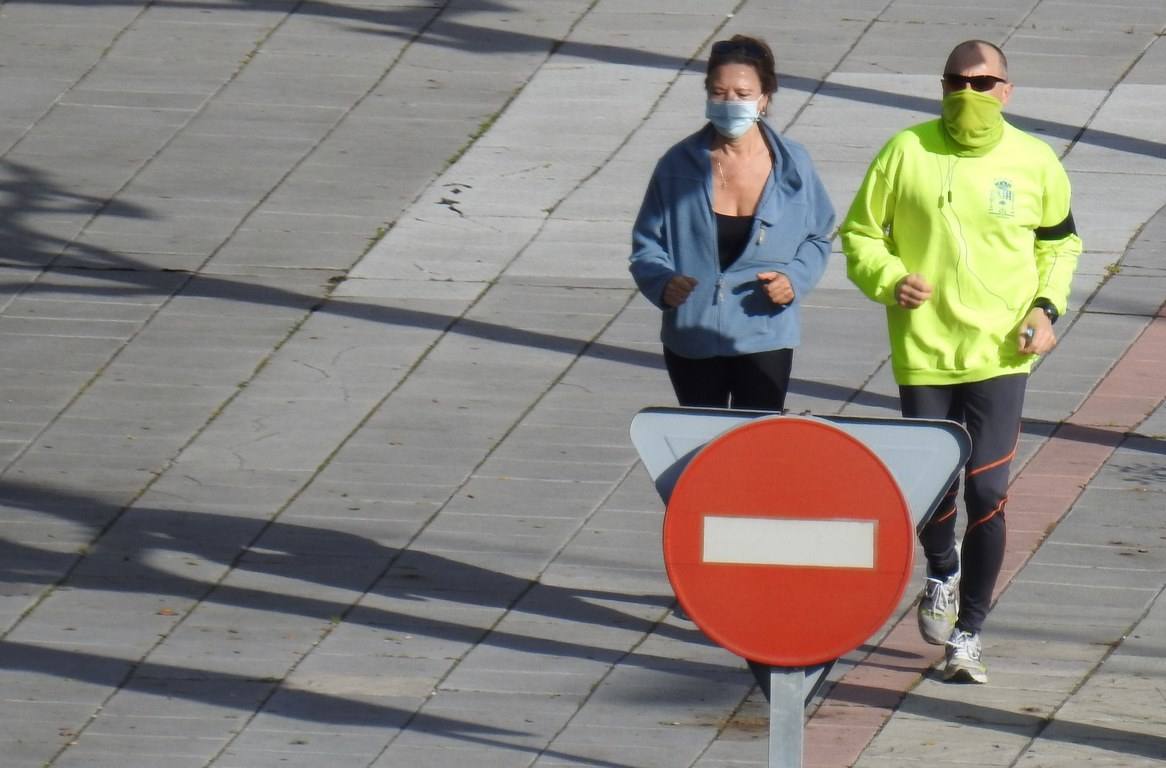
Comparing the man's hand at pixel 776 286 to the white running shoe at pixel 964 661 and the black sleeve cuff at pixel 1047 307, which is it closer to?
the black sleeve cuff at pixel 1047 307

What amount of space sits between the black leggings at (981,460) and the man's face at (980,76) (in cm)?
79

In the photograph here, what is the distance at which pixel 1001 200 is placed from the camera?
18.3ft

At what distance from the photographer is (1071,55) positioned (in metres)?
11.1

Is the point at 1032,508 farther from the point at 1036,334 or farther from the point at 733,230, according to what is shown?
the point at 733,230

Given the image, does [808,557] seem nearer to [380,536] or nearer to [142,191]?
[380,536]

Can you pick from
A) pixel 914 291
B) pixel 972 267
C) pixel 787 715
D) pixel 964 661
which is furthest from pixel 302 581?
pixel 787 715

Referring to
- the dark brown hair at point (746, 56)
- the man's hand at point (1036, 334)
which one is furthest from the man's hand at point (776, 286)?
the man's hand at point (1036, 334)

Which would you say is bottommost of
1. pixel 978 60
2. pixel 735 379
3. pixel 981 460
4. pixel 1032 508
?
pixel 1032 508

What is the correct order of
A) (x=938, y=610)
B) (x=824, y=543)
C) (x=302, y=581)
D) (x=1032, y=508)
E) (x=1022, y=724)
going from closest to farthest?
(x=824, y=543), (x=1022, y=724), (x=938, y=610), (x=302, y=581), (x=1032, y=508)

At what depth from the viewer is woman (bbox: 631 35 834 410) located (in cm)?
573

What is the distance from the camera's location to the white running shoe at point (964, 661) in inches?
225

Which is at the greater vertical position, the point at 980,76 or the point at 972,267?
the point at 980,76

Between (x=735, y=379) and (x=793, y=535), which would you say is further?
(x=735, y=379)

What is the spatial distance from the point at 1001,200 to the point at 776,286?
64cm
